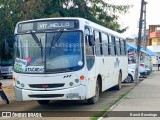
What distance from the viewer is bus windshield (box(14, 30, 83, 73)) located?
10.5 meters

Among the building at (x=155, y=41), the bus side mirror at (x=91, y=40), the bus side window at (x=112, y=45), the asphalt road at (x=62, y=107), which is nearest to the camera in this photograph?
the asphalt road at (x=62, y=107)

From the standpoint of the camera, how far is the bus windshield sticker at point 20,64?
10773 millimetres

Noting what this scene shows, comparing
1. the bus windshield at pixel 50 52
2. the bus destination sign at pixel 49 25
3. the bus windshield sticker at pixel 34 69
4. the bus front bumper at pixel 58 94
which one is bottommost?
the bus front bumper at pixel 58 94

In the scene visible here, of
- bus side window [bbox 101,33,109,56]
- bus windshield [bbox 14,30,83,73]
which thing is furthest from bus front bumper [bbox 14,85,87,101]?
bus side window [bbox 101,33,109,56]

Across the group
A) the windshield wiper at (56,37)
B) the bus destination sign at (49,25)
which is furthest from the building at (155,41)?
the windshield wiper at (56,37)

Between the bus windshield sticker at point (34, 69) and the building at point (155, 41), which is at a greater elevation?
the building at point (155, 41)

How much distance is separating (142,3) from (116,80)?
7.26 m

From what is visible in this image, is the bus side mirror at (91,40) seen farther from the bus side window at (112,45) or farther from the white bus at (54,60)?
the bus side window at (112,45)

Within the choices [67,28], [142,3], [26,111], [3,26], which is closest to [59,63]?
[67,28]

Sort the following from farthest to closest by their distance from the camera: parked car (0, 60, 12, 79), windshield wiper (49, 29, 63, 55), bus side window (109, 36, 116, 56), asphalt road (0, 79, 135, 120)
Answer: parked car (0, 60, 12, 79) < bus side window (109, 36, 116, 56) < windshield wiper (49, 29, 63, 55) < asphalt road (0, 79, 135, 120)

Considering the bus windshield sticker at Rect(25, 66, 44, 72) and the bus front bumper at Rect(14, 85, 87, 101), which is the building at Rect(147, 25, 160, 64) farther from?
the bus windshield sticker at Rect(25, 66, 44, 72)

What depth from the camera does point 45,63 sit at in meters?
10.5

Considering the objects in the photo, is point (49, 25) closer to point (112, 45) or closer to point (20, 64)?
point (20, 64)

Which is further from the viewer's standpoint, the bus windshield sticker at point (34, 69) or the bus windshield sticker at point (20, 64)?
the bus windshield sticker at point (20, 64)
